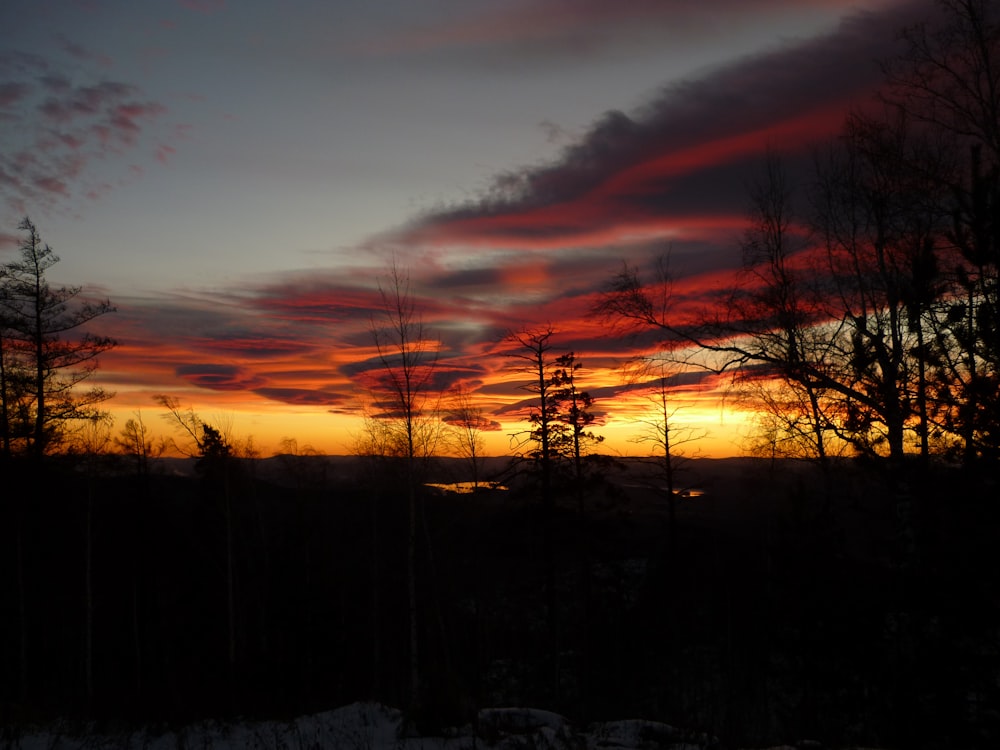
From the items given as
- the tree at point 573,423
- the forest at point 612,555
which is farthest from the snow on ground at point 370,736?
the tree at point 573,423

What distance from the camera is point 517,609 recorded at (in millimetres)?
44719

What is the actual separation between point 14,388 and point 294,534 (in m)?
16.8

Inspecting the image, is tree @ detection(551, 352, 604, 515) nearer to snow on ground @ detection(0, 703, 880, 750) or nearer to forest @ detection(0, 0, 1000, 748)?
forest @ detection(0, 0, 1000, 748)

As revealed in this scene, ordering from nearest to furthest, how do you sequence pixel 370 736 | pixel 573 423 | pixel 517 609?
pixel 370 736, pixel 573 423, pixel 517 609

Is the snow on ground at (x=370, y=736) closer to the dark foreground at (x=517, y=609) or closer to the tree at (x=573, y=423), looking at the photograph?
the dark foreground at (x=517, y=609)

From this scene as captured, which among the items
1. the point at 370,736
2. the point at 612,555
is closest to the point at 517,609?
the point at 612,555

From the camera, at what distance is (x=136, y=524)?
41.2 metres

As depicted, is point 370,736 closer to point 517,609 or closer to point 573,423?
point 573,423

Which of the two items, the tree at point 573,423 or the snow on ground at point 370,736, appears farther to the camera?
the tree at point 573,423

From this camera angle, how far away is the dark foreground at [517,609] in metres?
13.0

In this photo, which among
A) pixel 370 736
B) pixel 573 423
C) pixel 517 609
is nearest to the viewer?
pixel 370 736

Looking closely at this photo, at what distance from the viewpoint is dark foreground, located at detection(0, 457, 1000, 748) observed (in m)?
13.0

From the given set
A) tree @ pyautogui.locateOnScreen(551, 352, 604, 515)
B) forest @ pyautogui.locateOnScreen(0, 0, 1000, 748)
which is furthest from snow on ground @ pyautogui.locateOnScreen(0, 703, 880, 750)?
tree @ pyautogui.locateOnScreen(551, 352, 604, 515)

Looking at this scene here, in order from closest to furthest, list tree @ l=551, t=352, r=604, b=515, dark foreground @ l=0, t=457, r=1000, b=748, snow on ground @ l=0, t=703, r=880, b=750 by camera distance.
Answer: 1. snow on ground @ l=0, t=703, r=880, b=750
2. dark foreground @ l=0, t=457, r=1000, b=748
3. tree @ l=551, t=352, r=604, b=515
